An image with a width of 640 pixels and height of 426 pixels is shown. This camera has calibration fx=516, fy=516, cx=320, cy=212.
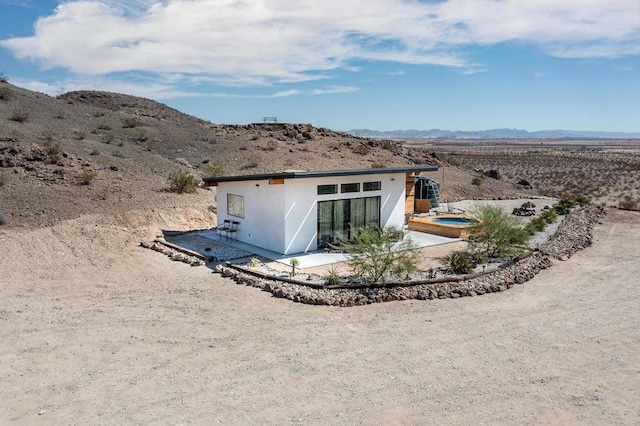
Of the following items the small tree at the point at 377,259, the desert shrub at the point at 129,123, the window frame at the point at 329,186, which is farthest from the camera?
the desert shrub at the point at 129,123

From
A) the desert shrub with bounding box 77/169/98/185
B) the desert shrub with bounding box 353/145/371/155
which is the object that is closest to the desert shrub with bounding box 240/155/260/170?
the desert shrub with bounding box 353/145/371/155

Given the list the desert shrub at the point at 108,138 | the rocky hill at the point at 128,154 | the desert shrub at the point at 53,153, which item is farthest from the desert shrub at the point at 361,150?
the desert shrub at the point at 53,153

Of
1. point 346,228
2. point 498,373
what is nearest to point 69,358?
point 498,373

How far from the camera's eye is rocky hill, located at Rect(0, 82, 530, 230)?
2081cm

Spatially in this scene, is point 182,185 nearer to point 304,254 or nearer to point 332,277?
point 304,254

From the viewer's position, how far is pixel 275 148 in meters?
42.4

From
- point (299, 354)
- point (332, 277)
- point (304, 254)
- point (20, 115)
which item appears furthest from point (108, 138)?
point (299, 354)

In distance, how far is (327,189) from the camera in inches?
667

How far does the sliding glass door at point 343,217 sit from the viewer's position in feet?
56.0

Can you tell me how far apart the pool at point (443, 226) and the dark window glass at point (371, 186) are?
335 centimetres

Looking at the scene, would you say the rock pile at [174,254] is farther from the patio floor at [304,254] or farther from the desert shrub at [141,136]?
the desert shrub at [141,136]

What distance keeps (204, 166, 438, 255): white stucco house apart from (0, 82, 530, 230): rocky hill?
4.98 meters

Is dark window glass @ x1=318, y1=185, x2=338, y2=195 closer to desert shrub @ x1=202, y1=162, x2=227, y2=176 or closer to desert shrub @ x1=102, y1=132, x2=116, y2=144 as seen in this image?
desert shrub @ x1=202, y1=162, x2=227, y2=176

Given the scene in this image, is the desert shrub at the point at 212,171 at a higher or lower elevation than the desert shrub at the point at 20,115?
lower
